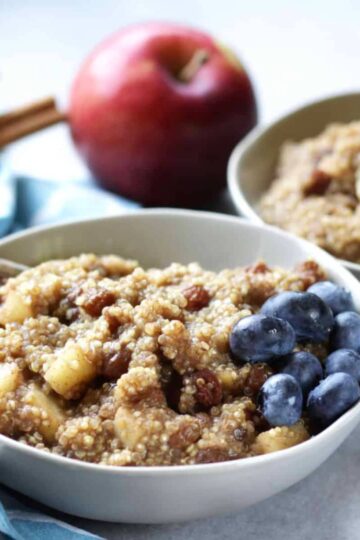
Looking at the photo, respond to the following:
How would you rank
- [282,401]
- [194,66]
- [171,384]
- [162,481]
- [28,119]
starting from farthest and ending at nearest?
[28,119] < [194,66] < [171,384] < [282,401] < [162,481]

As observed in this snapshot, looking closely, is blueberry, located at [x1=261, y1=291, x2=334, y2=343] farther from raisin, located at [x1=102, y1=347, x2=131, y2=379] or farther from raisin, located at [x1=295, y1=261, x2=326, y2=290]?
raisin, located at [x1=102, y1=347, x2=131, y2=379]

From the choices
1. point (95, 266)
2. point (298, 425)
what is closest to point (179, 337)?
point (298, 425)

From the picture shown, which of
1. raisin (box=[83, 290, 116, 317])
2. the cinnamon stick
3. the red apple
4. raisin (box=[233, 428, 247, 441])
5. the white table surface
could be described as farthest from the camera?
the white table surface

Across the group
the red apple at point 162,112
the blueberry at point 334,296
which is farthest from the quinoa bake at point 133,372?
the red apple at point 162,112

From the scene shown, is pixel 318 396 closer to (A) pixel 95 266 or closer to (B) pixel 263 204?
(A) pixel 95 266

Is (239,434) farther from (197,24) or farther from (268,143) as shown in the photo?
(197,24)

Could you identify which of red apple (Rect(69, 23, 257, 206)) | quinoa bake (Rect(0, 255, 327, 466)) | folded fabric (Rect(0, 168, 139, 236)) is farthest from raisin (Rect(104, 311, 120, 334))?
red apple (Rect(69, 23, 257, 206))

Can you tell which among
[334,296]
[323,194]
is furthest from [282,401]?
[323,194]
